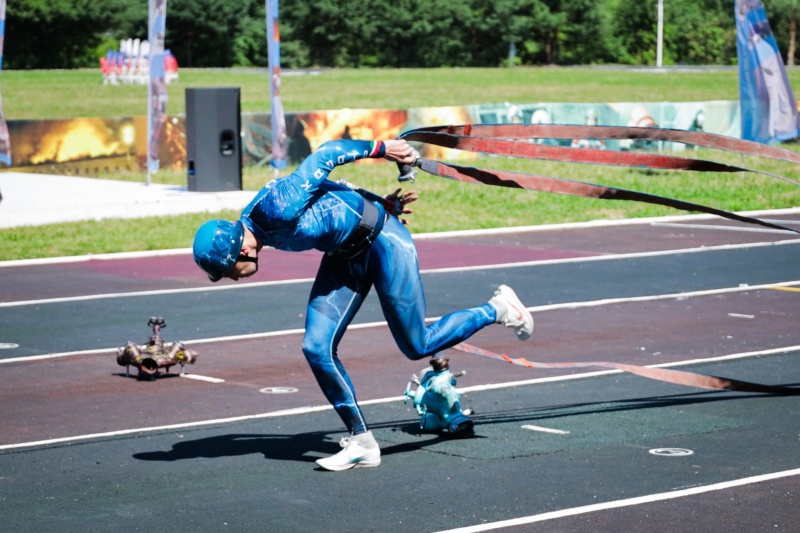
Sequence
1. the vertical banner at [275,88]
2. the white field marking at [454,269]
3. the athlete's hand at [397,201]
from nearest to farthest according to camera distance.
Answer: the athlete's hand at [397,201] → the white field marking at [454,269] → the vertical banner at [275,88]

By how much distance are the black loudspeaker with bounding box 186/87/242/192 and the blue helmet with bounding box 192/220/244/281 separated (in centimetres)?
1740

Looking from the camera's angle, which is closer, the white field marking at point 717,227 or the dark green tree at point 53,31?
the white field marking at point 717,227

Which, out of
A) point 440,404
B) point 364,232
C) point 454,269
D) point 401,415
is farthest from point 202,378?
point 454,269

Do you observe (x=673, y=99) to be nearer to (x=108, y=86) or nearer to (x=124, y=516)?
(x=108, y=86)

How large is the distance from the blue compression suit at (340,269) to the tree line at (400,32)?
215ft

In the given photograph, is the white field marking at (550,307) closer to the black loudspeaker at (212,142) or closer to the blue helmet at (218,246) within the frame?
Result: the blue helmet at (218,246)

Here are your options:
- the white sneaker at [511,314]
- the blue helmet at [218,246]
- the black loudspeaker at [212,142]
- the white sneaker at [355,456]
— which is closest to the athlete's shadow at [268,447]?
the white sneaker at [355,456]

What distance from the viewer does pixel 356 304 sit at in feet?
24.5

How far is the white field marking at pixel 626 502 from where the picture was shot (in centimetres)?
631

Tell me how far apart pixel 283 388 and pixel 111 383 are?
1.45m

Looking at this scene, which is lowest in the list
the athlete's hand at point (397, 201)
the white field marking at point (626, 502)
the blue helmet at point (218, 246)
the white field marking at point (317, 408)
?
the white field marking at point (317, 408)

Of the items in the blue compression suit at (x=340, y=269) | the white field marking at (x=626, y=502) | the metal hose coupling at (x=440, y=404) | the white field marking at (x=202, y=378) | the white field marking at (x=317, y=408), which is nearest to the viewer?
the white field marking at (x=626, y=502)

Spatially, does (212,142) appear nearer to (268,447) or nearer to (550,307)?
(550,307)

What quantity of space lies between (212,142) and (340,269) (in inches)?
685
